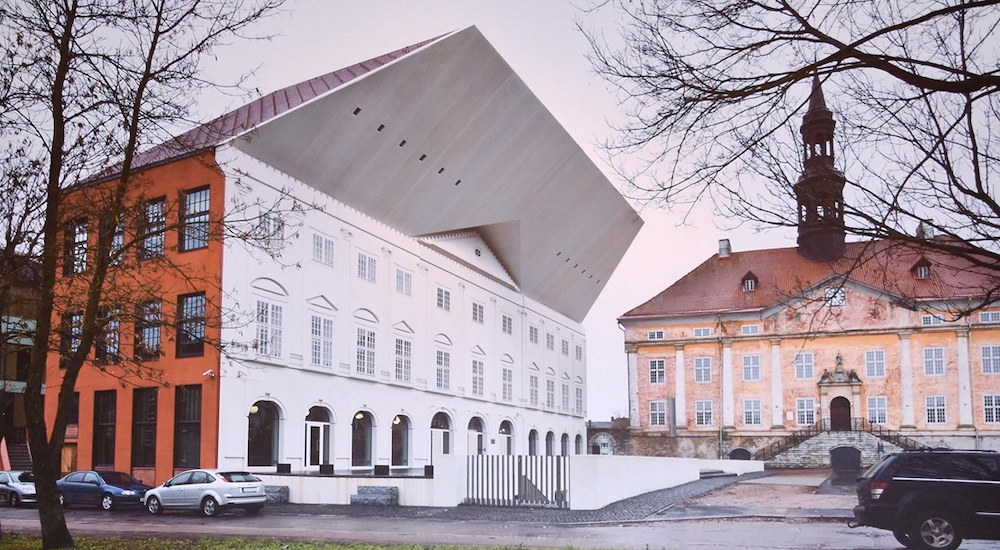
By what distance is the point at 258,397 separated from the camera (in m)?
31.2

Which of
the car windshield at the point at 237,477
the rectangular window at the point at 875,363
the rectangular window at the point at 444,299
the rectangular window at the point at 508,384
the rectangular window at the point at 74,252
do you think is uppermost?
the rectangular window at the point at 444,299

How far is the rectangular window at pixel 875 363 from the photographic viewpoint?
59.3 meters

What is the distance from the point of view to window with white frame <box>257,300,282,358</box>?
31.8m

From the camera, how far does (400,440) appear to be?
40531 millimetres

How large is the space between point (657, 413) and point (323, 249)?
36.3 metres

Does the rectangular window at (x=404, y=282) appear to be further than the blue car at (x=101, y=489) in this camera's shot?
Yes

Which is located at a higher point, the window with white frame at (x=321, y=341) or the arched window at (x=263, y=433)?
the window with white frame at (x=321, y=341)

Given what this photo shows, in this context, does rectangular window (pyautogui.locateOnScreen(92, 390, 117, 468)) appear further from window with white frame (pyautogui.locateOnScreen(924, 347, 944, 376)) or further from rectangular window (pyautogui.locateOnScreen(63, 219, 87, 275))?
window with white frame (pyautogui.locateOnScreen(924, 347, 944, 376))

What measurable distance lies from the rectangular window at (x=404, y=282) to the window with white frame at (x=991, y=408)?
37.2 metres

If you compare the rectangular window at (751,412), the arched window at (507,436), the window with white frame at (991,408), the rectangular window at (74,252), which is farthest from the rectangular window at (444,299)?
the window with white frame at (991,408)

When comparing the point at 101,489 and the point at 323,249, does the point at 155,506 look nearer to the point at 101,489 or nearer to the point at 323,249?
the point at 101,489

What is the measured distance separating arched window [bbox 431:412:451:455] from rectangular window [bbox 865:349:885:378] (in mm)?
29570

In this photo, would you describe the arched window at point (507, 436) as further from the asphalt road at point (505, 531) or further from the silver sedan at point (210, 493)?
the asphalt road at point (505, 531)

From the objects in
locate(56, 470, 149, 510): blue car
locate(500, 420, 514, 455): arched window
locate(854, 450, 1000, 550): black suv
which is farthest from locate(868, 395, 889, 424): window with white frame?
locate(854, 450, 1000, 550): black suv
